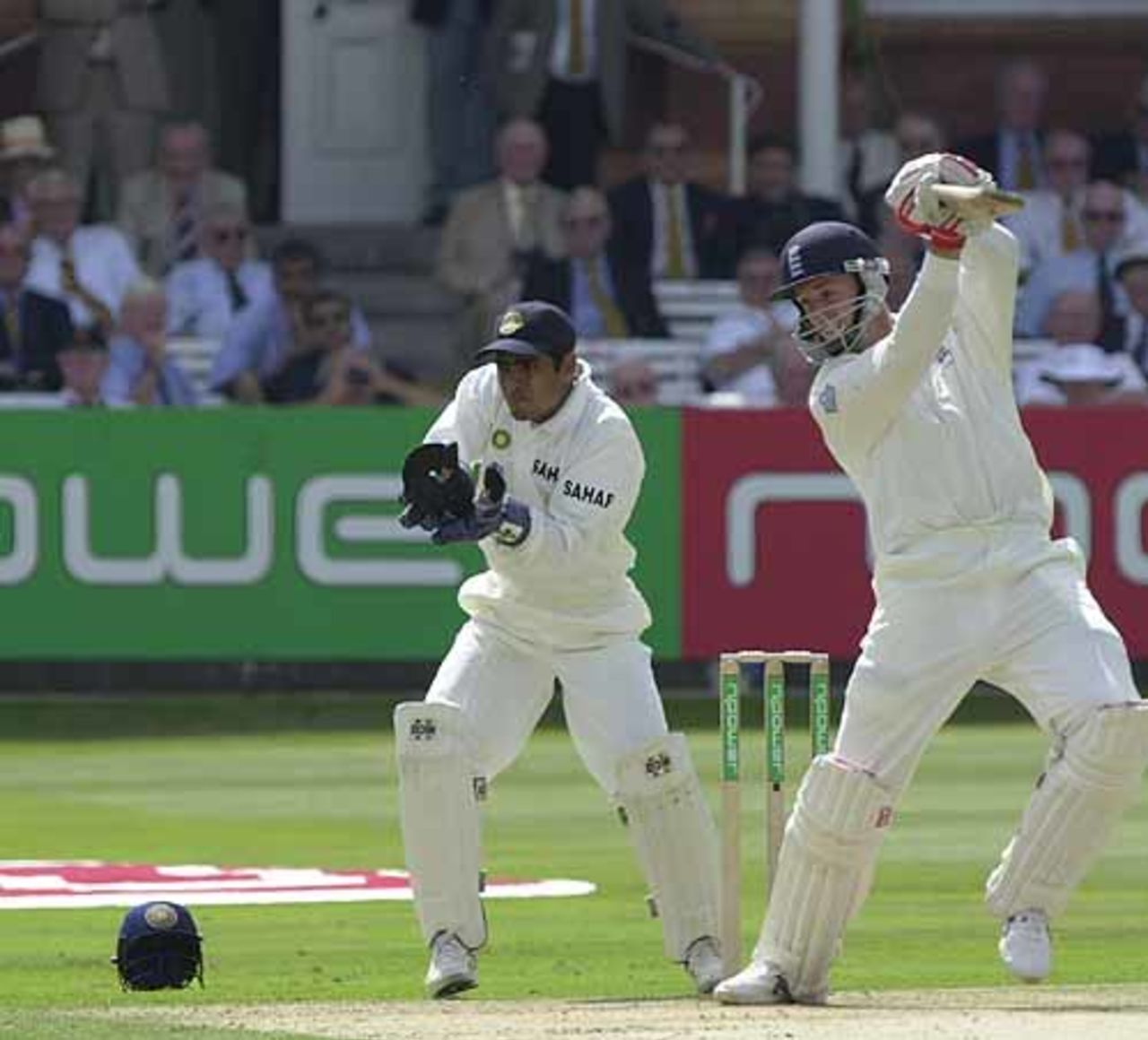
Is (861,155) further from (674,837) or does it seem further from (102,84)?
(674,837)

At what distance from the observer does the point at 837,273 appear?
34.7 feet

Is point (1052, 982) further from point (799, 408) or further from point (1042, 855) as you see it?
point (799, 408)

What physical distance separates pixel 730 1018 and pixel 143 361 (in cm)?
1283

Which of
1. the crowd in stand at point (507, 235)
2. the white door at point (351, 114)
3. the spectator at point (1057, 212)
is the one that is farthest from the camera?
the white door at point (351, 114)

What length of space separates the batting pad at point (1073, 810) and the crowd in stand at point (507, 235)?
1150cm

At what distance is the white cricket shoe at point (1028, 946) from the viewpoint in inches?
411

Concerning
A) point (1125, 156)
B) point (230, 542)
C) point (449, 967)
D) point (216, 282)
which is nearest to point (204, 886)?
point (449, 967)

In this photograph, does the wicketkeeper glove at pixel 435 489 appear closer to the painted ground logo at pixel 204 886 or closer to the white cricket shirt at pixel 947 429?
the white cricket shirt at pixel 947 429

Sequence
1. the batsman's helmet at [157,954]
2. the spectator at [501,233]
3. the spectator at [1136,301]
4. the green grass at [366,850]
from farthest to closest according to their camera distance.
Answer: the spectator at [501,233]
the spectator at [1136,301]
the green grass at [366,850]
the batsman's helmet at [157,954]

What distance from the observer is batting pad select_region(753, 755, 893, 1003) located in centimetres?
1041

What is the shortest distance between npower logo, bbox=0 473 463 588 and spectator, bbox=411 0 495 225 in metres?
4.29

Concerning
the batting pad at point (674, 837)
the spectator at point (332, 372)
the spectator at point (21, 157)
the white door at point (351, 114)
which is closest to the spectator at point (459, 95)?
the white door at point (351, 114)

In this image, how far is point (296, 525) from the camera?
837 inches

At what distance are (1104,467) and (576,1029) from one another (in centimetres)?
1182
